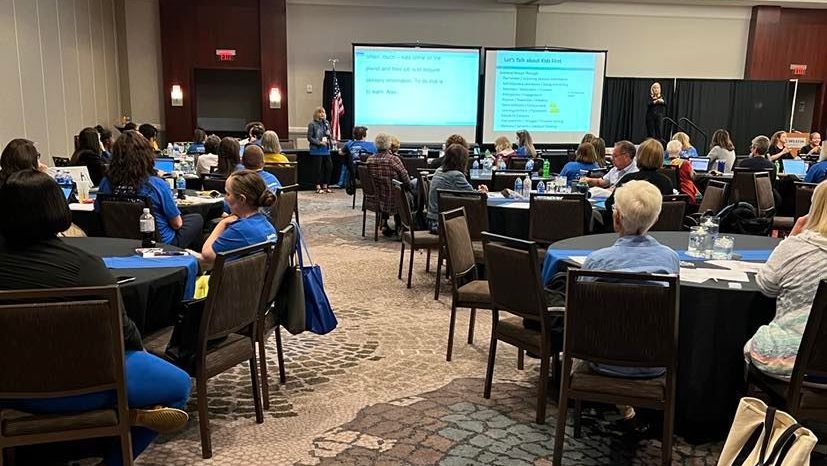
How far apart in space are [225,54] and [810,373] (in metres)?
12.9

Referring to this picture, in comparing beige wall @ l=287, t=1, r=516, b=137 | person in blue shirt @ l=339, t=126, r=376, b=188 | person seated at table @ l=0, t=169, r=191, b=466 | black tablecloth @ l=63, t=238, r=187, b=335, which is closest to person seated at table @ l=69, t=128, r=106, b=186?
black tablecloth @ l=63, t=238, r=187, b=335

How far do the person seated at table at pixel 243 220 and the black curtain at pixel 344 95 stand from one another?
10.5 meters

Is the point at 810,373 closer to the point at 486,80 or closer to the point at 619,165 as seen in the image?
the point at 619,165

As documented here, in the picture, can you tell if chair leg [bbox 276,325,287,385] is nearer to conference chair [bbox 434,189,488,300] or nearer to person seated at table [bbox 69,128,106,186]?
conference chair [bbox 434,189,488,300]

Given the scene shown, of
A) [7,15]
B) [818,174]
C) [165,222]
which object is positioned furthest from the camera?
[7,15]

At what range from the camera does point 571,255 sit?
352 centimetres

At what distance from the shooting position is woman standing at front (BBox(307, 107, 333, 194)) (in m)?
12.3

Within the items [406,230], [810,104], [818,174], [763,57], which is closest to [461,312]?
[406,230]

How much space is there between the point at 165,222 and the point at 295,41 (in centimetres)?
1035

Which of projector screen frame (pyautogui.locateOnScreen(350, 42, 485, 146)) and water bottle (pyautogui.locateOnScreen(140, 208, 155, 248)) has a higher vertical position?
projector screen frame (pyautogui.locateOnScreen(350, 42, 485, 146))

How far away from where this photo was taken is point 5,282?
2186 millimetres

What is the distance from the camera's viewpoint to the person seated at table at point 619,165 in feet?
19.8

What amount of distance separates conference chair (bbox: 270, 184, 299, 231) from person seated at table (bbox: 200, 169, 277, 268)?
203 cm

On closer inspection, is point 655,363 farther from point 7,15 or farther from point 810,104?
point 810,104
